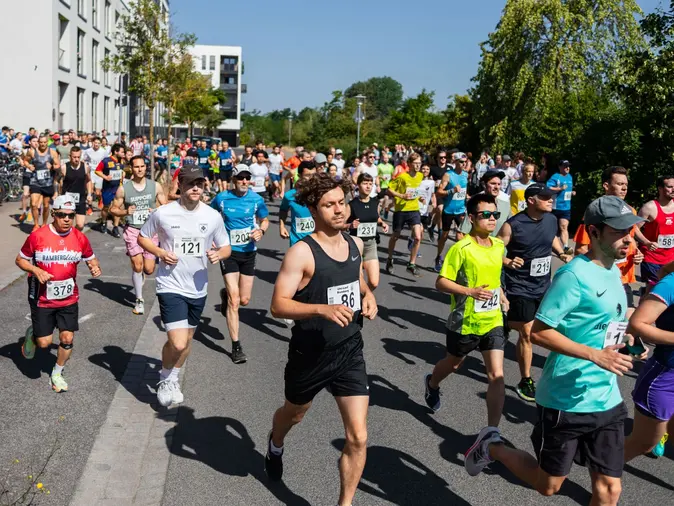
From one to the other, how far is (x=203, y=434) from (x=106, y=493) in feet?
3.58

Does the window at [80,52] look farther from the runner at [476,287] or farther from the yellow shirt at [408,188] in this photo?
the runner at [476,287]

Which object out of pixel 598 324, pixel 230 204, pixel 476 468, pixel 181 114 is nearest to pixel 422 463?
pixel 476 468

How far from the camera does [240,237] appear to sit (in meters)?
8.14

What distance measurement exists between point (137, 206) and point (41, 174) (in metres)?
6.46

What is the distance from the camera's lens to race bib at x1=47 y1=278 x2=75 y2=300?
6311 mm

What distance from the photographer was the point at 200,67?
→ 11712 cm

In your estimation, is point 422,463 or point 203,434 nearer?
point 422,463

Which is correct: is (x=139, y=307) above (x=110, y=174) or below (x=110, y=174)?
below

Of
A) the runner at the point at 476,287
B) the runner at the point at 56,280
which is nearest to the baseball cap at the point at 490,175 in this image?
the runner at the point at 476,287

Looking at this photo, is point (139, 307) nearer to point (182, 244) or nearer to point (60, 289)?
point (60, 289)

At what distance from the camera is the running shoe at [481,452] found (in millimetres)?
4547

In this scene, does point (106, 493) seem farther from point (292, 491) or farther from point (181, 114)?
point (181, 114)

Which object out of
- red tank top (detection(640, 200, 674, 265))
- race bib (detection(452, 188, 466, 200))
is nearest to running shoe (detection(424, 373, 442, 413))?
red tank top (detection(640, 200, 674, 265))

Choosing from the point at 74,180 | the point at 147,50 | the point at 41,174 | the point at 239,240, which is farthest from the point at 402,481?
the point at 147,50
